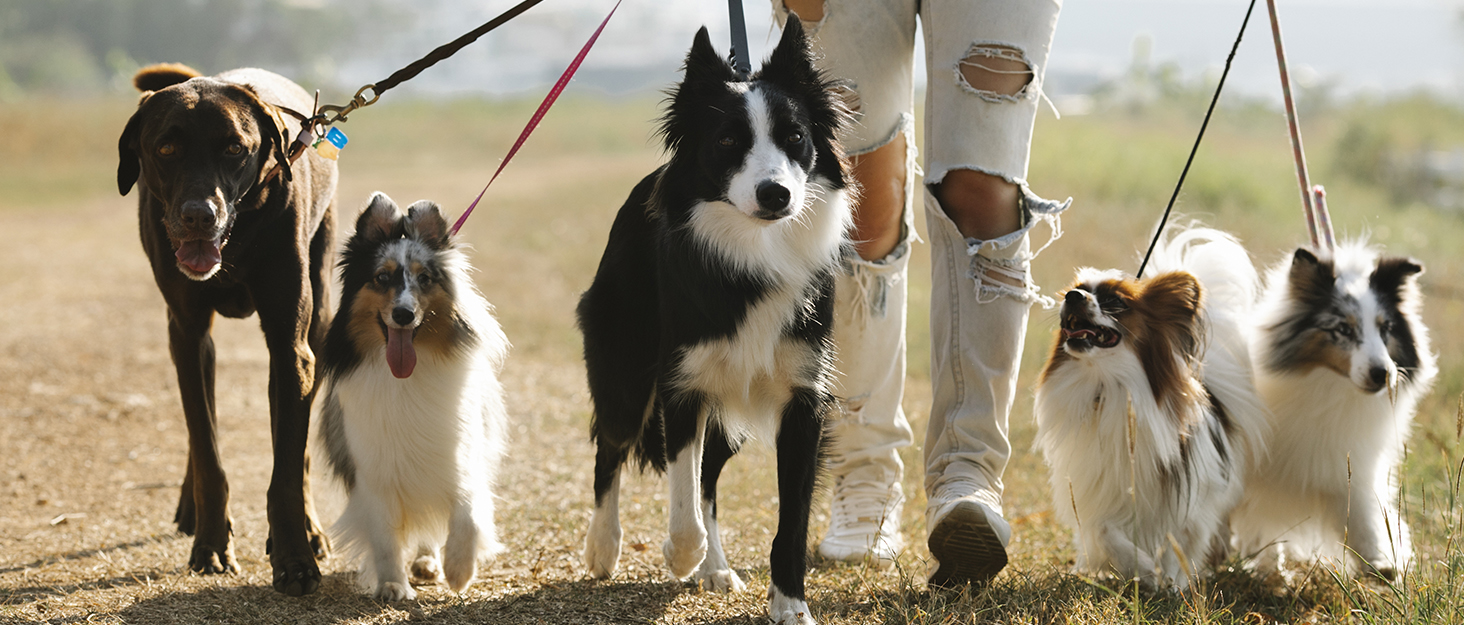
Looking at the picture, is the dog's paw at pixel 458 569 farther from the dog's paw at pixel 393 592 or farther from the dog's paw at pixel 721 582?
the dog's paw at pixel 721 582

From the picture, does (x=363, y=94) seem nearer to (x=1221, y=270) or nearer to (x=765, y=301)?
(x=765, y=301)

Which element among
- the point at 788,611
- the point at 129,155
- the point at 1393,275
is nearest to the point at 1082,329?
the point at 1393,275

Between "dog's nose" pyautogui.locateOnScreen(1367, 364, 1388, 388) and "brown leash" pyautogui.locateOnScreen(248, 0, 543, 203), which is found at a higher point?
"brown leash" pyautogui.locateOnScreen(248, 0, 543, 203)

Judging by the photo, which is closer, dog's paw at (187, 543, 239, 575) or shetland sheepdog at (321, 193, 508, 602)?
shetland sheepdog at (321, 193, 508, 602)

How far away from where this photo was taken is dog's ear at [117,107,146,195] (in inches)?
128

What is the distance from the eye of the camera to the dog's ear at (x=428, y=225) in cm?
342

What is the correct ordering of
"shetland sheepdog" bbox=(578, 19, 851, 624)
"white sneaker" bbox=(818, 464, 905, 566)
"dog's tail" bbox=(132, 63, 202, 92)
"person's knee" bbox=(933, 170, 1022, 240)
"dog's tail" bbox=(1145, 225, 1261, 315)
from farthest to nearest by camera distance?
"dog's tail" bbox=(1145, 225, 1261, 315)
"dog's tail" bbox=(132, 63, 202, 92)
"white sneaker" bbox=(818, 464, 905, 566)
"person's knee" bbox=(933, 170, 1022, 240)
"shetland sheepdog" bbox=(578, 19, 851, 624)

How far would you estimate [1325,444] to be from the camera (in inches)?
143

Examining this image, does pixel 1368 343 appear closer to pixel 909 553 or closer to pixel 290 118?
pixel 909 553

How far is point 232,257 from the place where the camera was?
10.7 feet

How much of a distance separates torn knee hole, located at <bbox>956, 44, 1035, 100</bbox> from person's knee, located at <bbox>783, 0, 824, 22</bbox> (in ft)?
1.71

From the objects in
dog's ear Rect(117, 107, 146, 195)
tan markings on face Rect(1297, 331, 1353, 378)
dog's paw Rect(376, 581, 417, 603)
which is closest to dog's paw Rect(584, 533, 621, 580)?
dog's paw Rect(376, 581, 417, 603)

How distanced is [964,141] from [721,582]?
150 centimetres

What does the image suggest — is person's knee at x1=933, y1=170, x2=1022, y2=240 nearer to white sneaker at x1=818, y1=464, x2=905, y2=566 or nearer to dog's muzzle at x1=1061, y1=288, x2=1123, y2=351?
dog's muzzle at x1=1061, y1=288, x2=1123, y2=351
